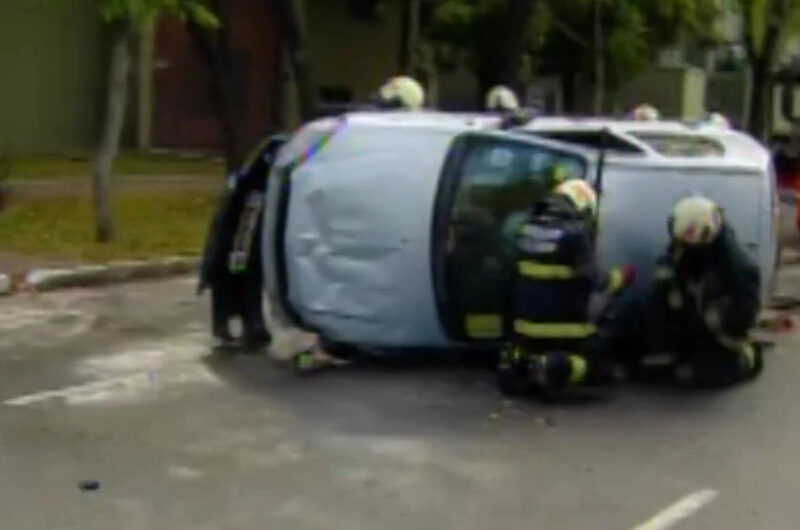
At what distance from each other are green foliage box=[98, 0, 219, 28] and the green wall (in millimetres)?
11492

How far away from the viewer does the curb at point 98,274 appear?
12.4m

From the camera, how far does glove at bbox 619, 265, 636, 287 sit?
891 centimetres

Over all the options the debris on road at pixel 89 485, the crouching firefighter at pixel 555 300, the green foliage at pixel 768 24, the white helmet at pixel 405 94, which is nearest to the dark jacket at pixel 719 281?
the crouching firefighter at pixel 555 300

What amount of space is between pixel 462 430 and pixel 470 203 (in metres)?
1.69

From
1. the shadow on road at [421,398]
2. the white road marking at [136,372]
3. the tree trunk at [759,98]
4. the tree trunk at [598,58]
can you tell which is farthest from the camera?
the tree trunk at [598,58]

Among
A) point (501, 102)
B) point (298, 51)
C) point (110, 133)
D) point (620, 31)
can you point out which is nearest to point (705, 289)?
point (501, 102)

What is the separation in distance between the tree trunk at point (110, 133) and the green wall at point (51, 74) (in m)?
10.7

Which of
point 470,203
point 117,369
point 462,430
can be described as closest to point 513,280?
point 470,203

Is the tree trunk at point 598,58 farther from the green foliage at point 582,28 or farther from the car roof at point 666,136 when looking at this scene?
the car roof at point 666,136

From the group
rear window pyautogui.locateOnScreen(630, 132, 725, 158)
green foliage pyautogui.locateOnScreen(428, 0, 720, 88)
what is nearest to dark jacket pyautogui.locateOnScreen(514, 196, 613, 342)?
rear window pyautogui.locateOnScreen(630, 132, 725, 158)

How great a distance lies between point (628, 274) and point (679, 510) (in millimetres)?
2787

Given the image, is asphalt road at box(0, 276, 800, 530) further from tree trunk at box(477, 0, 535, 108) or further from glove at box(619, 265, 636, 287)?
tree trunk at box(477, 0, 535, 108)

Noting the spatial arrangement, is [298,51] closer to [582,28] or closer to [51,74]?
[51,74]

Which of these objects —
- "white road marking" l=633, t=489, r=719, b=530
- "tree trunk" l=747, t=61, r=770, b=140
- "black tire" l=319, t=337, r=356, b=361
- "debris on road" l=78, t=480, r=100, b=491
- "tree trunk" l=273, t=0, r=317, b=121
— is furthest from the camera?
"tree trunk" l=747, t=61, r=770, b=140
